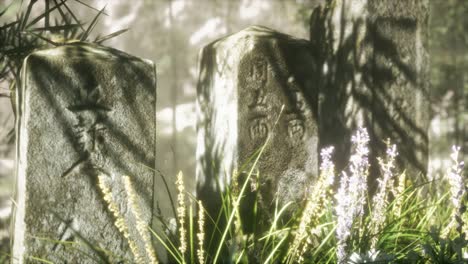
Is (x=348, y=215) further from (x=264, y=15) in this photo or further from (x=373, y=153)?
(x=264, y=15)

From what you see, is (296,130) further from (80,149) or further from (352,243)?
(80,149)

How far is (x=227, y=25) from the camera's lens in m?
14.8

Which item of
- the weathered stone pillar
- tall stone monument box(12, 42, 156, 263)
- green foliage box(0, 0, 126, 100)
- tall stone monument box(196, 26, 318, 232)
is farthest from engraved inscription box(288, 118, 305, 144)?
green foliage box(0, 0, 126, 100)

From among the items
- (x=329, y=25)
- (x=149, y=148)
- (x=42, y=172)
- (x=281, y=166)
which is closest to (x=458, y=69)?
(x=329, y=25)

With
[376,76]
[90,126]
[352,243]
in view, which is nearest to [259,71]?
[376,76]

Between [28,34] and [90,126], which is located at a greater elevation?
[28,34]

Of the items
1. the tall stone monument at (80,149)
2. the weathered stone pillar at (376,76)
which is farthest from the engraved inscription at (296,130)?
the tall stone monument at (80,149)

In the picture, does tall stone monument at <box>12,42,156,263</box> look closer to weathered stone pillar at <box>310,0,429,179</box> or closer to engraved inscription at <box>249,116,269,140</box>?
engraved inscription at <box>249,116,269,140</box>

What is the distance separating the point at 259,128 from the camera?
3.31 meters

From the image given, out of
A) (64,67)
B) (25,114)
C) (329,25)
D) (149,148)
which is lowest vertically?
(149,148)

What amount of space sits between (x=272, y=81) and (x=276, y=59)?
0.51 ft

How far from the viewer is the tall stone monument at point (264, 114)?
327 centimetres

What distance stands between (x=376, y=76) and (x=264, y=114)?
842 millimetres

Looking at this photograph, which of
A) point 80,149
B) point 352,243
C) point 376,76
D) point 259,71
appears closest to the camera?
point 352,243
